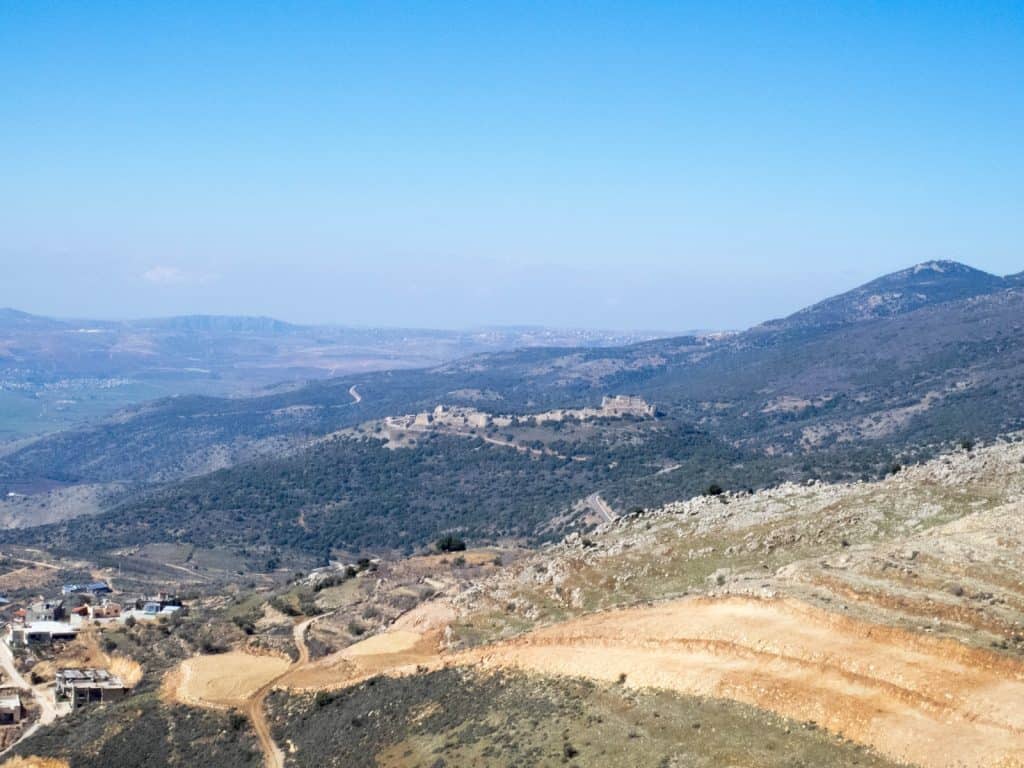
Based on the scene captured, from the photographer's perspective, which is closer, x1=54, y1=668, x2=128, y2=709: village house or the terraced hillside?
the terraced hillside

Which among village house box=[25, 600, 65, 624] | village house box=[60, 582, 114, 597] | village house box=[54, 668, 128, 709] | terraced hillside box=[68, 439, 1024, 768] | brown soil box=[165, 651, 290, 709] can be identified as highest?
terraced hillside box=[68, 439, 1024, 768]

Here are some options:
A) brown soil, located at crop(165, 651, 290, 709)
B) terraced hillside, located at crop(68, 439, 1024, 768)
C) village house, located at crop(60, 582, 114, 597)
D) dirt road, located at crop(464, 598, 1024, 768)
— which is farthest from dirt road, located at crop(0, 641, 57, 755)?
dirt road, located at crop(464, 598, 1024, 768)

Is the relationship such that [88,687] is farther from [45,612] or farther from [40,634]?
[45,612]

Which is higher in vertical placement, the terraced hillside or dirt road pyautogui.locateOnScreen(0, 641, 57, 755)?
the terraced hillside

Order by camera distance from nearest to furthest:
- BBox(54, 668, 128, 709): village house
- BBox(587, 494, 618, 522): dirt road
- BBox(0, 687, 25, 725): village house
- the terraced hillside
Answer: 1. the terraced hillside
2. BBox(0, 687, 25, 725): village house
3. BBox(54, 668, 128, 709): village house
4. BBox(587, 494, 618, 522): dirt road

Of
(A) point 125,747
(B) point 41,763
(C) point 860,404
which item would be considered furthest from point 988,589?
(C) point 860,404

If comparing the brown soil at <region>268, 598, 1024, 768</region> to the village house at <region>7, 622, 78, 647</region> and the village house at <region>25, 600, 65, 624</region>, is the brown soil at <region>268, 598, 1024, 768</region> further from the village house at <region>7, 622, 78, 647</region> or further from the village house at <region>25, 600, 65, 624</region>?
the village house at <region>25, 600, 65, 624</region>

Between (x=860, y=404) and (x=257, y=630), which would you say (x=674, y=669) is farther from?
(x=860, y=404)
